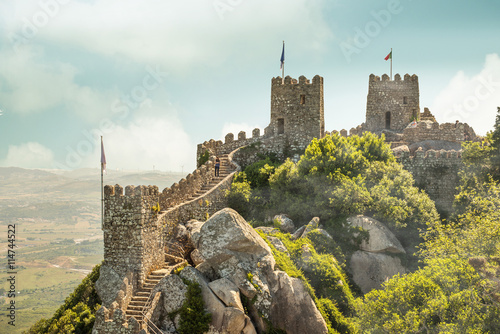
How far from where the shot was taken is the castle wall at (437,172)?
37.7 m

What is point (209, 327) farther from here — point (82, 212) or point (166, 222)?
point (82, 212)

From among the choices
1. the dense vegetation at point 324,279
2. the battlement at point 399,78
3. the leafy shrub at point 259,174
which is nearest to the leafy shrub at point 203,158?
the leafy shrub at point 259,174

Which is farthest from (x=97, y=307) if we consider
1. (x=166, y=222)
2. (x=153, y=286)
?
(x=166, y=222)

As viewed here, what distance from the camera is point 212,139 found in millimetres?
43406

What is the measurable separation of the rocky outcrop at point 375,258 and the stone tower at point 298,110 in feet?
40.2

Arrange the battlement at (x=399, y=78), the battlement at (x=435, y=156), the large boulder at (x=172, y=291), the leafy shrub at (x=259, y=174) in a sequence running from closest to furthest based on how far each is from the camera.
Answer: the large boulder at (x=172, y=291) → the leafy shrub at (x=259, y=174) → the battlement at (x=435, y=156) → the battlement at (x=399, y=78)

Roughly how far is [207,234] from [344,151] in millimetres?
13954

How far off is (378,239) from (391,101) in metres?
23.8

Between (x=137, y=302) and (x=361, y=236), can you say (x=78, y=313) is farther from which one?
(x=361, y=236)

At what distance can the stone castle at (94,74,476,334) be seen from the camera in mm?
27156

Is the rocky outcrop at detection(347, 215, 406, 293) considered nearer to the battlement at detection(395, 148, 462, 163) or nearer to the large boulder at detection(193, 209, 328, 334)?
the large boulder at detection(193, 209, 328, 334)

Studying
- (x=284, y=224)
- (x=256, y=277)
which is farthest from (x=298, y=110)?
(x=256, y=277)

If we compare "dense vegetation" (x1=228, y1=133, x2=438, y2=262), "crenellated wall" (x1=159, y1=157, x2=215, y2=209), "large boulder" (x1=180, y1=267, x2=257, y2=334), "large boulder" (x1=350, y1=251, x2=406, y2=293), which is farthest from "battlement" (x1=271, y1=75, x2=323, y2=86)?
"large boulder" (x1=180, y1=267, x2=257, y2=334)

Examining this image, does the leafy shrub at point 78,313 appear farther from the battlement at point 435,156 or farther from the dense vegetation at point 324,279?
the battlement at point 435,156
